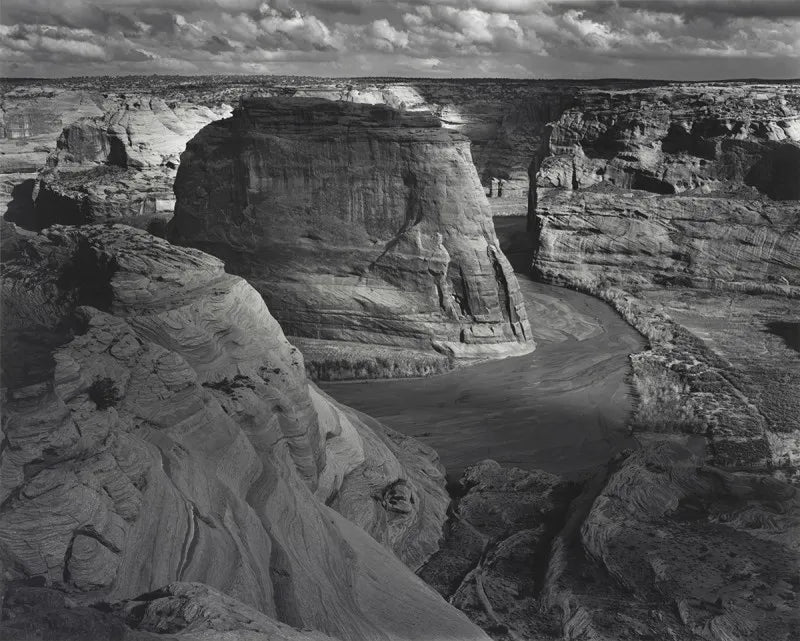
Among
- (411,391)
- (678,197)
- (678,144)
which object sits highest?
(678,144)

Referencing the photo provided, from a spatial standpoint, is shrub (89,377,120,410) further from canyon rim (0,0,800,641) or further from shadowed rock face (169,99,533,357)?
shadowed rock face (169,99,533,357)

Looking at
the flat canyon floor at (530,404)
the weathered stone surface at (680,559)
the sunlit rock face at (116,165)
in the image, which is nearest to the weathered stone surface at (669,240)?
the flat canyon floor at (530,404)

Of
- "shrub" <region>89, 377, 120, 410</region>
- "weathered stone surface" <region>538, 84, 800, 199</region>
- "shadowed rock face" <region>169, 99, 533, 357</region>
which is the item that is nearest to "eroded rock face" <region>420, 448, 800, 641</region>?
"shrub" <region>89, 377, 120, 410</region>

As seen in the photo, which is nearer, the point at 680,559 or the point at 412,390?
the point at 680,559

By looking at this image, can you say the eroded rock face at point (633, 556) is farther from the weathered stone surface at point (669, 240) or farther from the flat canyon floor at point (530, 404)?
the weathered stone surface at point (669, 240)

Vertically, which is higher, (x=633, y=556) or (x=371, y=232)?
(x=371, y=232)

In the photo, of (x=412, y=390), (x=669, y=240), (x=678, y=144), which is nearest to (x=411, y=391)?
(x=412, y=390)

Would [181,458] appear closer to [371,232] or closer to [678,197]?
[371,232]
